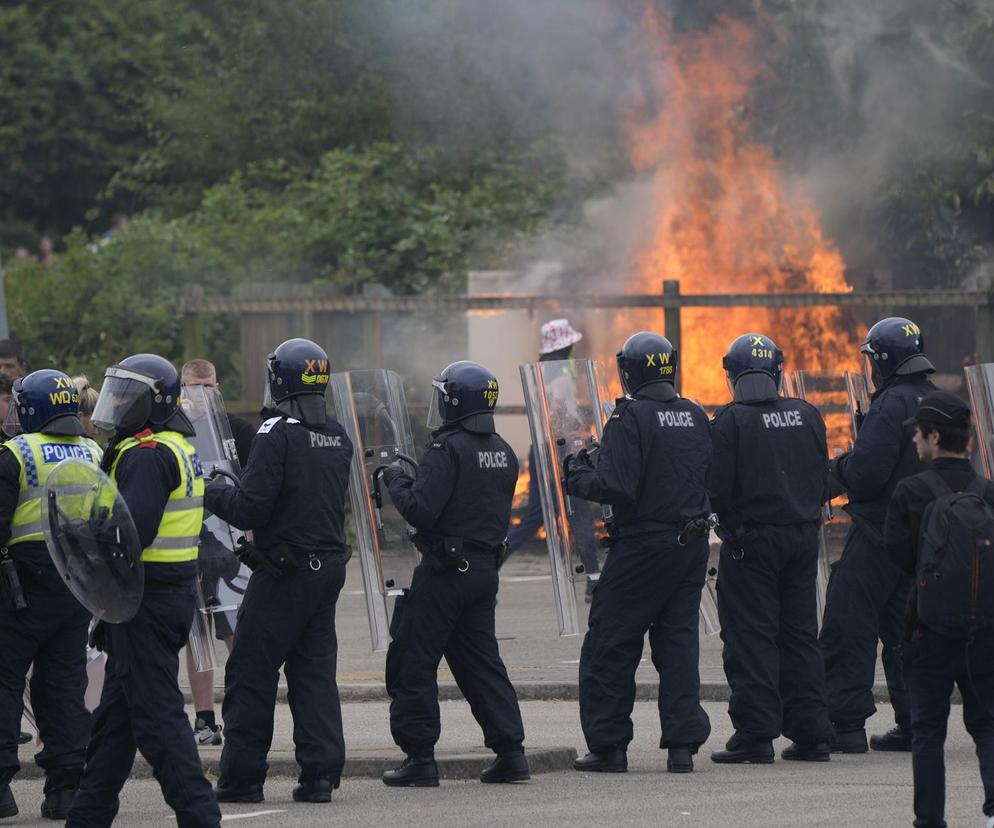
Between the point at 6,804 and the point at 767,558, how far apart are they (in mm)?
3327

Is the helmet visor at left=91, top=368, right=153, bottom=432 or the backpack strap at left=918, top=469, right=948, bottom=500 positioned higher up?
the helmet visor at left=91, top=368, right=153, bottom=432

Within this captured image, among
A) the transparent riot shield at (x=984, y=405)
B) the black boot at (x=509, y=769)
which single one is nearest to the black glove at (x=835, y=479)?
the transparent riot shield at (x=984, y=405)

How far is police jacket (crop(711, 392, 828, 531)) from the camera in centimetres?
879

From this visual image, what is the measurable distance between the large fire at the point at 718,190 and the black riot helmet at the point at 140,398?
10.1m

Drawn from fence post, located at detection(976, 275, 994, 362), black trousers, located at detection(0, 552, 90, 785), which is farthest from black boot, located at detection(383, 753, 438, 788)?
fence post, located at detection(976, 275, 994, 362)

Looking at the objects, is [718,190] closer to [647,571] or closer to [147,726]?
[647,571]

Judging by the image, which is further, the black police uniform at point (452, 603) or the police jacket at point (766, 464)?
the police jacket at point (766, 464)

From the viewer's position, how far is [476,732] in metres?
9.46

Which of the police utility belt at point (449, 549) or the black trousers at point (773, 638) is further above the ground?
the police utility belt at point (449, 549)

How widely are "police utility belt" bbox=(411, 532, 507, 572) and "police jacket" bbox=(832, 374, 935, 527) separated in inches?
67.0

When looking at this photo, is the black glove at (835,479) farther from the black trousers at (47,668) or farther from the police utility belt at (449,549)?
the black trousers at (47,668)

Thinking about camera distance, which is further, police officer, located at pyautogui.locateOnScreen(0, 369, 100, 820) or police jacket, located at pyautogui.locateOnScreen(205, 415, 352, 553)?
police jacket, located at pyautogui.locateOnScreen(205, 415, 352, 553)

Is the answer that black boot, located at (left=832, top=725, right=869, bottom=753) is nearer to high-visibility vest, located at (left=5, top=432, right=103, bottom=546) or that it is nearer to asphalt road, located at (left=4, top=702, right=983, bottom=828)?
asphalt road, located at (left=4, top=702, right=983, bottom=828)

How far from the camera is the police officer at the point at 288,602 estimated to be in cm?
780
